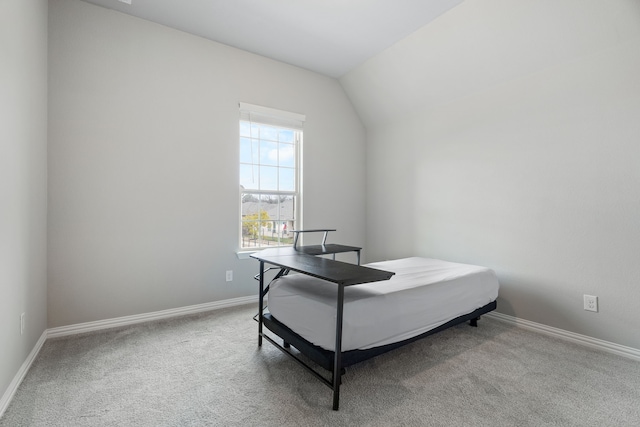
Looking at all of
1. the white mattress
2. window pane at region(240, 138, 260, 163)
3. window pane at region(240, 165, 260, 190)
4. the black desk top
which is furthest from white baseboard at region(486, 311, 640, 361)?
window pane at region(240, 138, 260, 163)

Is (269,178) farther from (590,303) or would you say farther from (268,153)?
(590,303)

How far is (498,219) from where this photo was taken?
3010mm

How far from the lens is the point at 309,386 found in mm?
1820

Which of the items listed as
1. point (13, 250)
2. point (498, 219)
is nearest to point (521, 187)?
point (498, 219)

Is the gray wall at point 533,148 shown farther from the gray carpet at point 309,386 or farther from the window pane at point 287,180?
the window pane at point 287,180

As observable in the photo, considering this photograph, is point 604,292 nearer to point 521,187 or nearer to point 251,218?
point 521,187

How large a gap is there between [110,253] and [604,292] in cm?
410

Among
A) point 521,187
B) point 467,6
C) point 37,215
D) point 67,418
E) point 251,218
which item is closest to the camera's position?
point 67,418

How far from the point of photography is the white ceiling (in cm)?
266

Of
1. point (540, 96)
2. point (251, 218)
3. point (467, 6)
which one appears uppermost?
point (467, 6)

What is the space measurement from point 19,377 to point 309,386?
5.71 feet

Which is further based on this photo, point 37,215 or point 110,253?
point 110,253

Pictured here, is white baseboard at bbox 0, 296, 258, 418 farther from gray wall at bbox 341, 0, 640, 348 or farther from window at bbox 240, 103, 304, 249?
gray wall at bbox 341, 0, 640, 348

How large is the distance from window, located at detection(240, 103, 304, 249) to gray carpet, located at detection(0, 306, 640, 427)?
1.40 m
